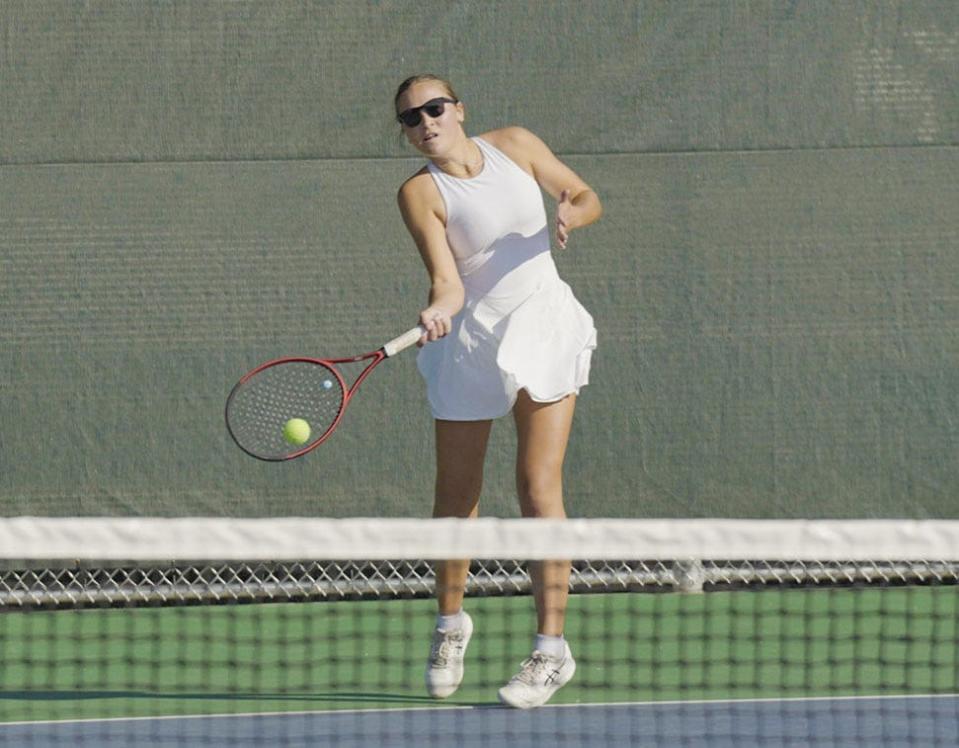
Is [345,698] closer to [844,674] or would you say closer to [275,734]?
[275,734]

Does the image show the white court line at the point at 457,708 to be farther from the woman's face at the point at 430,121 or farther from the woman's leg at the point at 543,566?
the woman's face at the point at 430,121

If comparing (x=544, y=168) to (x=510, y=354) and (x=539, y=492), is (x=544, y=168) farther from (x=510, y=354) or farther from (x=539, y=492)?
(x=539, y=492)

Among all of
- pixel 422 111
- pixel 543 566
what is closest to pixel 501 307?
pixel 422 111

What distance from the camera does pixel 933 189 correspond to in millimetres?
4758

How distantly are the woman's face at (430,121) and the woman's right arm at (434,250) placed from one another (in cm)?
7

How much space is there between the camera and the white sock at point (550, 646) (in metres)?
3.46

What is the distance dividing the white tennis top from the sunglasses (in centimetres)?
11

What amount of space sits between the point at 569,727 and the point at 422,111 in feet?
4.00

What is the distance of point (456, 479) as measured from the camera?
143 inches

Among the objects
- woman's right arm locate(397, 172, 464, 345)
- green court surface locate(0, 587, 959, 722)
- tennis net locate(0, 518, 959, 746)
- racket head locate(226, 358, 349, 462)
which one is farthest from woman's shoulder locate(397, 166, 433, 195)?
green court surface locate(0, 587, 959, 722)

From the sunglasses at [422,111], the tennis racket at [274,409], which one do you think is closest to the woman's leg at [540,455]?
the tennis racket at [274,409]

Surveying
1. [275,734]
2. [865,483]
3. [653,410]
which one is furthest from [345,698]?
[865,483]

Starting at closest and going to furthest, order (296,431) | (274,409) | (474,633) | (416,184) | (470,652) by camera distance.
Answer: (416,184), (296,431), (274,409), (470,652), (474,633)

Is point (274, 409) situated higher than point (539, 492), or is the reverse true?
point (274, 409)
